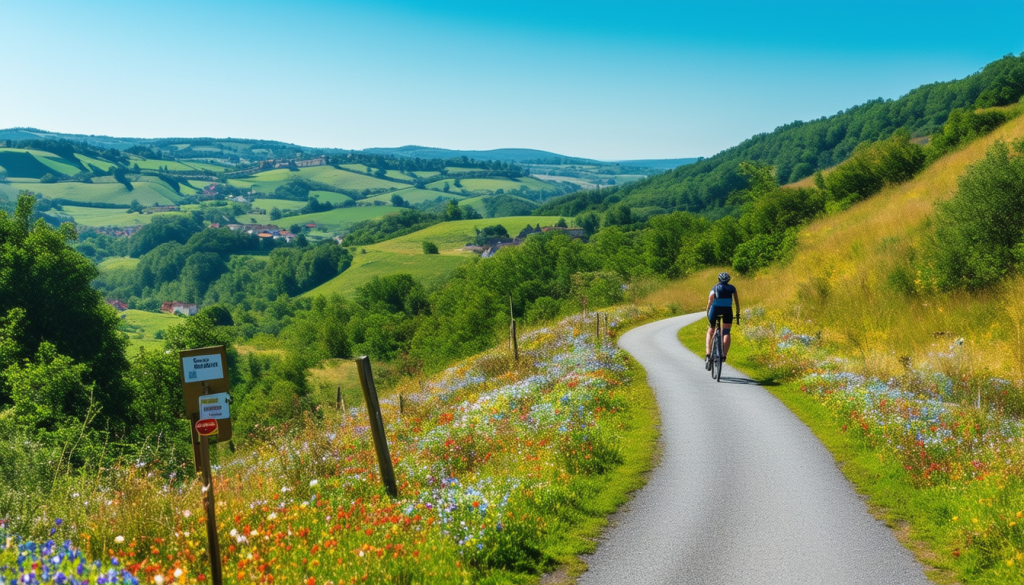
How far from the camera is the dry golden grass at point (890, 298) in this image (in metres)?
15.9

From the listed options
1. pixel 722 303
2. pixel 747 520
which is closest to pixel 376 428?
pixel 747 520

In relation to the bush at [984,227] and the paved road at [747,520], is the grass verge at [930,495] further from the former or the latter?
the bush at [984,227]

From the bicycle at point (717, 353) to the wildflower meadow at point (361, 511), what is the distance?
13.5ft

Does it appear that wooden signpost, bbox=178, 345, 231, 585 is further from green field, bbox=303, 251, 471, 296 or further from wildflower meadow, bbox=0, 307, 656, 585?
green field, bbox=303, 251, 471, 296

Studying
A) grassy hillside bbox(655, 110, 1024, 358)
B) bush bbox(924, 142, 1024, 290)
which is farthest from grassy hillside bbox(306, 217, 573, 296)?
bush bbox(924, 142, 1024, 290)

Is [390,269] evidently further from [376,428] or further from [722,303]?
[376,428]

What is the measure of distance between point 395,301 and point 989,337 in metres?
108

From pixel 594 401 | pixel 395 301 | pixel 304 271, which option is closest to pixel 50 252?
pixel 594 401

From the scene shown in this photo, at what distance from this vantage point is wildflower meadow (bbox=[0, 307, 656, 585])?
6027 mm

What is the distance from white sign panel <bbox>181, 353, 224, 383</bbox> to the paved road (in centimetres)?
423

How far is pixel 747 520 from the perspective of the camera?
25.7 ft

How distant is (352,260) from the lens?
17700 centimetres

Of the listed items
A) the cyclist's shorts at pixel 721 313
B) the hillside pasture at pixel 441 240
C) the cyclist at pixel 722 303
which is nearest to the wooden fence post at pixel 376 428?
the cyclist at pixel 722 303

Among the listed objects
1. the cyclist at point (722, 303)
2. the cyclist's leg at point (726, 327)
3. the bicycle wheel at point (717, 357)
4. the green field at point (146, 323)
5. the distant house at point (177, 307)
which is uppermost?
the cyclist at point (722, 303)
